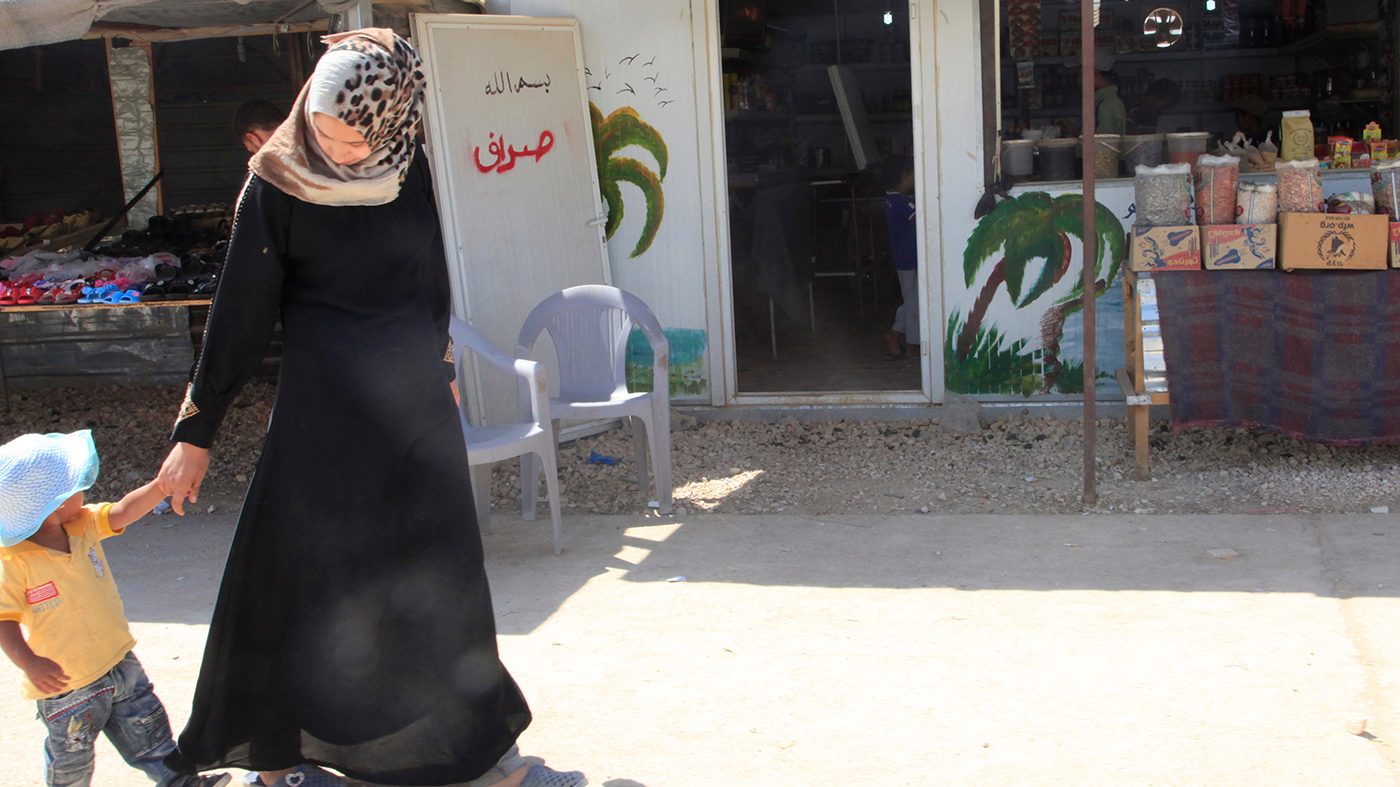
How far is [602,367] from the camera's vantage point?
4695 mm

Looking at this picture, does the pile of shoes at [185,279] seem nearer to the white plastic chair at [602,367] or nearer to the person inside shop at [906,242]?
the white plastic chair at [602,367]

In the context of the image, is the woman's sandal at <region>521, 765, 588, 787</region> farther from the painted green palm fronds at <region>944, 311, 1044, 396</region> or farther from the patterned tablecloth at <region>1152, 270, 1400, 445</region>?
the painted green palm fronds at <region>944, 311, 1044, 396</region>

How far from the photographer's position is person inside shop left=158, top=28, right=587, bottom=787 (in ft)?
7.26

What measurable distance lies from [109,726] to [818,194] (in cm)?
769

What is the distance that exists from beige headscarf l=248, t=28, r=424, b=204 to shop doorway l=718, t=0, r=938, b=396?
12.6 feet

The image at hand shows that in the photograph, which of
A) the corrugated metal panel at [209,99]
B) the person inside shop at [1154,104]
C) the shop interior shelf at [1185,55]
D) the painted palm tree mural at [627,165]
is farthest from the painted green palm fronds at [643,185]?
the person inside shop at [1154,104]

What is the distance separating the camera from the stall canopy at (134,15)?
429 cm

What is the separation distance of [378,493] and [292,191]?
0.64 metres

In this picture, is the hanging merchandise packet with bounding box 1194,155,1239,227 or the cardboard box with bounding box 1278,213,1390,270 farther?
the hanging merchandise packet with bounding box 1194,155,1239,227

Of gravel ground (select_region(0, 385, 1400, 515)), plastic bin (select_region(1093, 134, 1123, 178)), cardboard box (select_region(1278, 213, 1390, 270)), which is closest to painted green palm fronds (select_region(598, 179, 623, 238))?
gravel ground (select_region(0, 385, 1400, 515))

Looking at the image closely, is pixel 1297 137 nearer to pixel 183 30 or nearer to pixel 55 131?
pixel 183 30

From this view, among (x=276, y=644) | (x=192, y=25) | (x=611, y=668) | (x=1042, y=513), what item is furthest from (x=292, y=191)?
(x=192, y=25)

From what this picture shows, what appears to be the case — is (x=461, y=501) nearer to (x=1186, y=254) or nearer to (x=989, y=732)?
(x=989, y=732)

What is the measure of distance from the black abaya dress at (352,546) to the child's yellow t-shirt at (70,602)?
0.21 m
